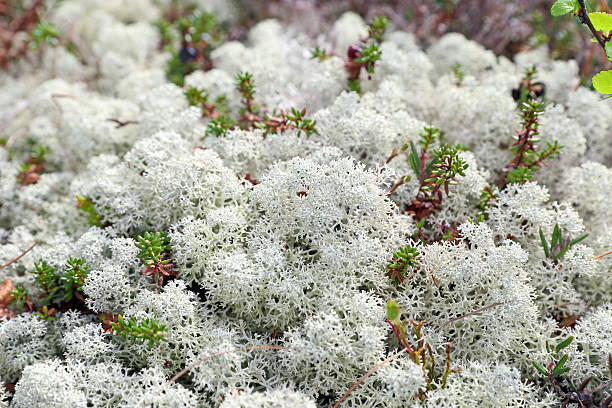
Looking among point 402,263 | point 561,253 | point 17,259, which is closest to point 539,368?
point 561,253

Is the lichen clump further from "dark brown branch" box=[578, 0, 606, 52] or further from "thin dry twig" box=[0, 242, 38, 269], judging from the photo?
"dark brown branch" box=[578, 0, 606, 52]

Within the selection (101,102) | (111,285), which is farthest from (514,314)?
(101,102)

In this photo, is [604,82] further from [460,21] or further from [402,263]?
[460,21]

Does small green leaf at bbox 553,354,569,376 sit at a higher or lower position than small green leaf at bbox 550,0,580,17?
lower

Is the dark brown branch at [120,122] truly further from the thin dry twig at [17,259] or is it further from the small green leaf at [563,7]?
the small green leaf at [563,7]

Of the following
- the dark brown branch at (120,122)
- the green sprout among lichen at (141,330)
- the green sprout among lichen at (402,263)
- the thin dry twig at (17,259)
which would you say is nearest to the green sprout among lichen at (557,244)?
the green sprout among lichen at (402,263)

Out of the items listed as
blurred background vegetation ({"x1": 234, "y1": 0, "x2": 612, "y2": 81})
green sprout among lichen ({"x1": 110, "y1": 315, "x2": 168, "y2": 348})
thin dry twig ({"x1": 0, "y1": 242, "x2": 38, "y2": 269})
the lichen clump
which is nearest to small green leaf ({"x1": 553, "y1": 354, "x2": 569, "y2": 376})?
the lichen clump

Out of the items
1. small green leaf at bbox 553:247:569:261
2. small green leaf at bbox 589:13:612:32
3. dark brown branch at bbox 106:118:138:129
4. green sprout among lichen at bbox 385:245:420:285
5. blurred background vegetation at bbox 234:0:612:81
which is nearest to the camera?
small green leaf at bbox 589:13:612:32
